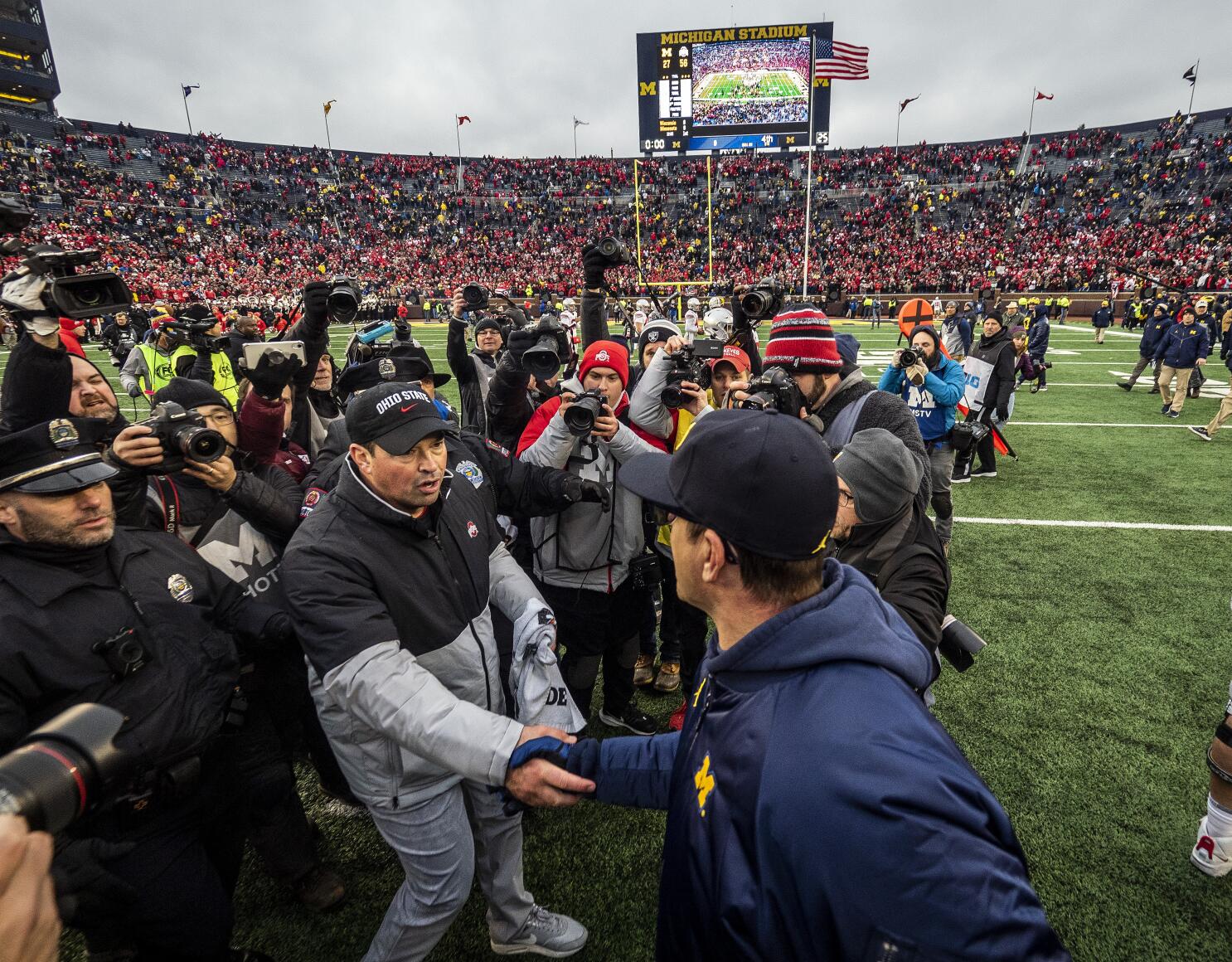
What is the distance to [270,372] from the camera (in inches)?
128

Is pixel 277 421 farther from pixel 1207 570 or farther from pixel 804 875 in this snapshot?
pixel 1207 570

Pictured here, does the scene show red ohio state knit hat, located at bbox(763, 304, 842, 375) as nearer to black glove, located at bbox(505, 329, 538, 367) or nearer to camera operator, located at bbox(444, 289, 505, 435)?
black glove, located at bbox(505, 329, 538, 367)

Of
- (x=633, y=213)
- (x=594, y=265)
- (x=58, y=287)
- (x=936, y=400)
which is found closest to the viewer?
(x=58, y=287)

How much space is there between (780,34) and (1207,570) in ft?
147

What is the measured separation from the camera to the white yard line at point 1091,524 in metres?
6.55

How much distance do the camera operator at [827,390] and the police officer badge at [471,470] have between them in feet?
4.78

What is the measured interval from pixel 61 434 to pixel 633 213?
2129 inches

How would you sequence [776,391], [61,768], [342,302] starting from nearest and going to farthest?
[61,768] → [776,391] → [342,302]

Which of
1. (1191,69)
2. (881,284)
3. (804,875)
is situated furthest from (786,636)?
(1191,69)

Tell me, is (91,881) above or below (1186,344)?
below

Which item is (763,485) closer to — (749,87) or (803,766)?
(803,766)

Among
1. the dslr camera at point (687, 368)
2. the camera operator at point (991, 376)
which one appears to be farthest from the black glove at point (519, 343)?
the camera operator at point (991, 376)

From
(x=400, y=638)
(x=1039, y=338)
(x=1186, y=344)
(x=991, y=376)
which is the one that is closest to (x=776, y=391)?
(x=400, y=638)

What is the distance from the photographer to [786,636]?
1208 mm
